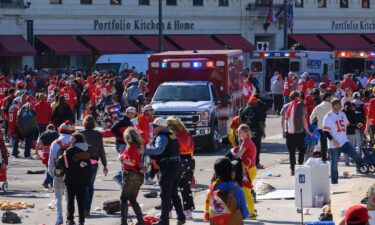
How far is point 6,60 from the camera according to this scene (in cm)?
5516

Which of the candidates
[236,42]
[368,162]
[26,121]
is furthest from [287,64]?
[368,162]

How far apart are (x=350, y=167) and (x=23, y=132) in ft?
27.9

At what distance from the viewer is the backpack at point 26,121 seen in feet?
87.4

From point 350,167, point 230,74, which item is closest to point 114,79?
point 230,74

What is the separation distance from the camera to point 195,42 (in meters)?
62.8

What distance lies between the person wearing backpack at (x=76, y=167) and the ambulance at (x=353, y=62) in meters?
33.9

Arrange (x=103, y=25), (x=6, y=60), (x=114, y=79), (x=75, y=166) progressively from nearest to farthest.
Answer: (x=75, y=166), (x=114, y=79), (x=6, y=60), (x=103, y=25)

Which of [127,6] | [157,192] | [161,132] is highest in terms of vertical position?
[127,6]

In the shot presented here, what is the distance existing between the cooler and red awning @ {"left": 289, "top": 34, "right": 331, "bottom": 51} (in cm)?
5109

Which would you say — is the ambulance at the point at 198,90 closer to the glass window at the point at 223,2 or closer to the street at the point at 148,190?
the street at the point at 148,190

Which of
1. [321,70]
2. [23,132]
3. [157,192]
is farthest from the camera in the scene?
[321,70]

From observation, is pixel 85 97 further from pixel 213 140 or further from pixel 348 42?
pixel 348 42

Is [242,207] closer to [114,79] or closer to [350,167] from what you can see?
[350,167]

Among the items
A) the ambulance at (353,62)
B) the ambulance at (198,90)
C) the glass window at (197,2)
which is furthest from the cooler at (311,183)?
the glass window at (197,2)
